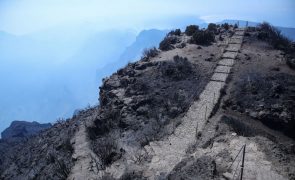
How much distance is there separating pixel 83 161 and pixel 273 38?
1203 inches

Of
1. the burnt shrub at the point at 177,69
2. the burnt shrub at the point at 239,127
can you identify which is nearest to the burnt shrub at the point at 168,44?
the burnt shrub at the point at 177,69

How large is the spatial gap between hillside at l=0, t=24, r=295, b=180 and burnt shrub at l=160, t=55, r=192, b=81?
10 centimetres

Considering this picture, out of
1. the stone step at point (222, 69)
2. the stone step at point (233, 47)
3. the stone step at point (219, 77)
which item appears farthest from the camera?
the stone step at point (233, 47)

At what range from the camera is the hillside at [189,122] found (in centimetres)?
1513

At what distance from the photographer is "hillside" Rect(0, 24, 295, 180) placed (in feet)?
49.6

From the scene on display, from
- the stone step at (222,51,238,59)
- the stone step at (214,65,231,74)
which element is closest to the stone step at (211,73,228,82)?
the stone step at (214,65,231,74)

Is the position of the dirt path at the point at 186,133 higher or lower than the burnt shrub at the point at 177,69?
lower

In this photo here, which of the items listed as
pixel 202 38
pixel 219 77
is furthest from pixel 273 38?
pixel 219 77

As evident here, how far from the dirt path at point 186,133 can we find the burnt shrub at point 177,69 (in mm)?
2921

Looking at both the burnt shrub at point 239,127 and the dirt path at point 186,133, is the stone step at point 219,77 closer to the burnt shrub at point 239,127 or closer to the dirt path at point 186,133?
the dirt path at point 186,133

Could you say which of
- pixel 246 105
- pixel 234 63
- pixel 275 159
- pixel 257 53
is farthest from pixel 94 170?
pixel 257 53

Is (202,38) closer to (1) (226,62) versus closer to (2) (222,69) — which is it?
(1) (226,62)

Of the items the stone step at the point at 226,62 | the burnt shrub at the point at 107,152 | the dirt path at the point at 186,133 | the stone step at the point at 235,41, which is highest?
the stone step at the point at 235,41

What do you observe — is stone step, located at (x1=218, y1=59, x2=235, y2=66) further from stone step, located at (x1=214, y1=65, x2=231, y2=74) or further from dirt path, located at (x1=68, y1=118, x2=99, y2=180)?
dirt path, located at (x1=68, y1=118, x2=99, y2=180)
